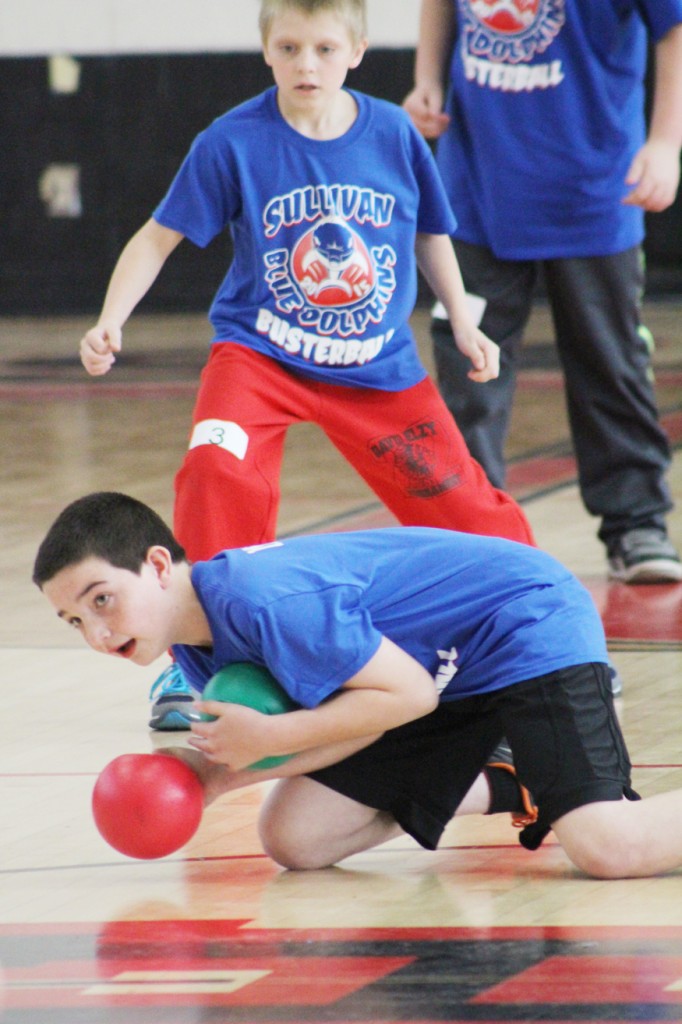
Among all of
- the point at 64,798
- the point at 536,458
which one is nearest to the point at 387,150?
the point at 64,798

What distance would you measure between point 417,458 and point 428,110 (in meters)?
1.15

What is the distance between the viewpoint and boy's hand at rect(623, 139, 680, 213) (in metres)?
4.07

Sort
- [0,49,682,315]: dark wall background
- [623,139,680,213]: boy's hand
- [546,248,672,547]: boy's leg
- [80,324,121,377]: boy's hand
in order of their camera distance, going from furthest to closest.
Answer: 1. [0,49,682,315]: dark wall background
2. [546,248,672,547]: boy's leg
3. [623,139,680,213]: boy's hand
4. [80,324,121,377]: boy's hand

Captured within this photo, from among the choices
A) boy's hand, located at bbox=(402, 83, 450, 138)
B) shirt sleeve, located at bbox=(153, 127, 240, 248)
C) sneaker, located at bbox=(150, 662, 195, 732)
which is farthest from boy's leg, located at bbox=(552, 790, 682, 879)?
boy's hand, located at bbox=(402, 83, 450, 138)

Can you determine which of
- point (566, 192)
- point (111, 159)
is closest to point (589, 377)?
point (566, 192)

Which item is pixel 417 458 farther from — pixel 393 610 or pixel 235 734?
pixel 235 734

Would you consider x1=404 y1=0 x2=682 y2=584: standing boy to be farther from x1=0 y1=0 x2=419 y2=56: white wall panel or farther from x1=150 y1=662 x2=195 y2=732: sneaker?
x1=0 y1=0 x2=419 y2=56: white wall panel

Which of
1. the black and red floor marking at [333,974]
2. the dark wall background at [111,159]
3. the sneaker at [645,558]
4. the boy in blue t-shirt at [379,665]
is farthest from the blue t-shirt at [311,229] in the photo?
the dark wall background at [111,159]

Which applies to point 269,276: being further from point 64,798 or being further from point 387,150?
point 64,798

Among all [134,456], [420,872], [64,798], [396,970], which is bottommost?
[134,456]

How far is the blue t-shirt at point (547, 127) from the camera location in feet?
14.0

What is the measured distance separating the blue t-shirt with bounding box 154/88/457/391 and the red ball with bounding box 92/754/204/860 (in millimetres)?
1131

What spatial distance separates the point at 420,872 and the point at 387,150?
1551mm

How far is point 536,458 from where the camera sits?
671cm
